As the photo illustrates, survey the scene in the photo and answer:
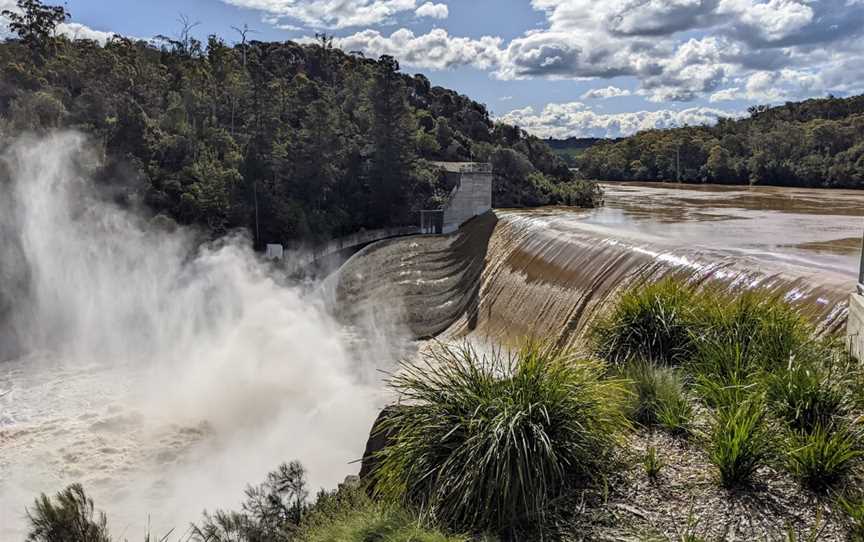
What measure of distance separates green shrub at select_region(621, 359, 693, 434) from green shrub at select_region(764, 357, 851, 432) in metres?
0.82

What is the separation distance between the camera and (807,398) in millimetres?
5840

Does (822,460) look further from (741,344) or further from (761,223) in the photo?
(761,223)

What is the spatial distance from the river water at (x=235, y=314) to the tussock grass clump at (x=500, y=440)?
6557 mm

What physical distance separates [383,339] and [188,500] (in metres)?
10.0

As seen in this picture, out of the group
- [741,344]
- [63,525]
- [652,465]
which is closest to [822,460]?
[652,465]

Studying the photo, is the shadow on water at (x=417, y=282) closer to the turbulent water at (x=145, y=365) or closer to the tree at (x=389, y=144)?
the turbulent water at (x=145, y=365)

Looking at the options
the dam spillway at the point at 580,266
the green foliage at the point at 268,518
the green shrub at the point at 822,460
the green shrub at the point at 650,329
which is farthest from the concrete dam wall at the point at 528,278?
the green foliage at the point at 268,518

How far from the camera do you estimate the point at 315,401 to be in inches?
631

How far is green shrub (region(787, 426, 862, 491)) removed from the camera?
16.7ft

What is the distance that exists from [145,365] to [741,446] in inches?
742

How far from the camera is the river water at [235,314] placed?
42.5 feet

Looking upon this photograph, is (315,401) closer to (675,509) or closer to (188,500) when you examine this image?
(188,500)

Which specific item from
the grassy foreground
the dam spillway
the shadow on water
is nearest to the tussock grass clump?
the grassy foreground

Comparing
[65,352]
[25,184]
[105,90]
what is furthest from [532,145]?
[65,352]
